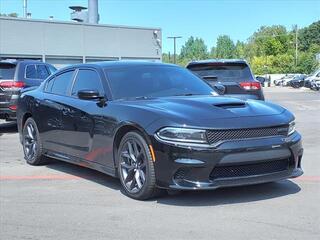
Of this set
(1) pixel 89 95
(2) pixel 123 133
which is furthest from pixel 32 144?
(2) pixel 123 133

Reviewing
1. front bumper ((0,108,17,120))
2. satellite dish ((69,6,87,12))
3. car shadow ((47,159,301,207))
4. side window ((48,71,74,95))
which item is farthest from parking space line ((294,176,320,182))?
satellite dish ((69,6,87,12))

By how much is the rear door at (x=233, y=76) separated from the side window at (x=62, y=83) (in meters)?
4.39

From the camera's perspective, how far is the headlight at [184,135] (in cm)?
564

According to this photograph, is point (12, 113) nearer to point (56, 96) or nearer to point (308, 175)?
point (56, 96)

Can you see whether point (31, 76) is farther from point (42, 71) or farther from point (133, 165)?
point (133, 165)

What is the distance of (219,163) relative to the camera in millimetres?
5602

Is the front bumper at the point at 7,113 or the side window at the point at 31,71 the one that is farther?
the side window at the point at 31,71

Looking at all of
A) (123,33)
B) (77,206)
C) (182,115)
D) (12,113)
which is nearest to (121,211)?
(77,206)

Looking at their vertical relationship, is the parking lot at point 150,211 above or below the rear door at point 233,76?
below

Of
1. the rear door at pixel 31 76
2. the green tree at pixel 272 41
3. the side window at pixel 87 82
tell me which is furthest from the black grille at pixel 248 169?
the green tree at pixel 272 41

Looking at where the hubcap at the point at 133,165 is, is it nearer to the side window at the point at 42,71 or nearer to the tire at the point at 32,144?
the tire at the point at 32,144

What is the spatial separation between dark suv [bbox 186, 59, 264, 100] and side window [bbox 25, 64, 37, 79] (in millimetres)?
3808

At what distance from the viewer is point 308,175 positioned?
290 inches

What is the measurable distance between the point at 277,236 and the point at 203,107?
1741 mm
